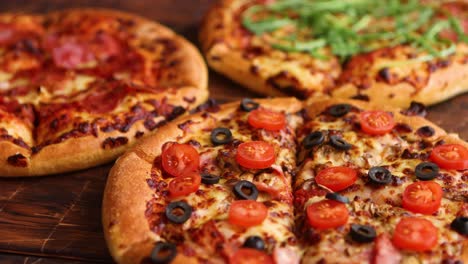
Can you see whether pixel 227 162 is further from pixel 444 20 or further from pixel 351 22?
pixel 444 20

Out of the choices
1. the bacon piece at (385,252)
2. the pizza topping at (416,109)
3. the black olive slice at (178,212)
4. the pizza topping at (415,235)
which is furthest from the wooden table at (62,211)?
the pizza topping at (415,235)

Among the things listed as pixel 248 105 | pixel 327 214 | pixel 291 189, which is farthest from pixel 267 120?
pixel 327 214

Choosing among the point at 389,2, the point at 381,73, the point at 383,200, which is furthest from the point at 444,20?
the point at 383,200

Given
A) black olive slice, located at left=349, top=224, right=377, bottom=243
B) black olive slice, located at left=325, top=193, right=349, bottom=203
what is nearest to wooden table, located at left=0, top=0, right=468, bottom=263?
black olive slice, located at left=325, top=193, right=349, bottom=203

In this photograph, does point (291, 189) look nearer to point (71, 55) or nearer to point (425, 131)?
point (425, 131)

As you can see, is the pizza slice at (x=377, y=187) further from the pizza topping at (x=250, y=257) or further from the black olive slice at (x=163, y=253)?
the black olive slice at (x=163, y=253)

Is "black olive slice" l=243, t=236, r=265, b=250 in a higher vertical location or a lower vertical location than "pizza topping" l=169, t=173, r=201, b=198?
higher

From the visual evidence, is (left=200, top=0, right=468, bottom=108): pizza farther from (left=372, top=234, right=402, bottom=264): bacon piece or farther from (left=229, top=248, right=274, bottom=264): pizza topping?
(left=229, top=248, right=274, bottom=264): pizza topping
